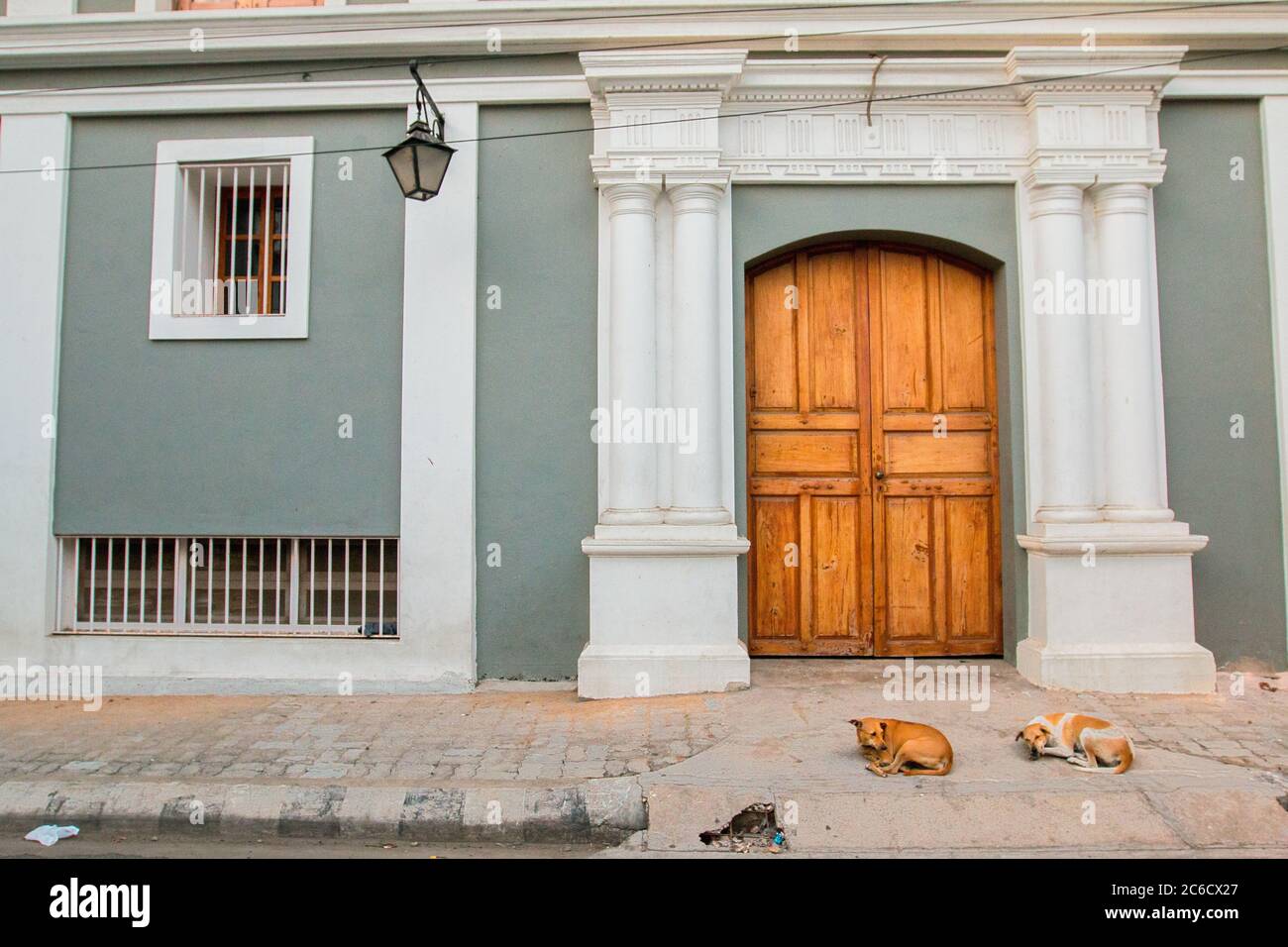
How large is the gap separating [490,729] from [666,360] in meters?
2.85

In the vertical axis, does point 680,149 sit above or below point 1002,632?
above

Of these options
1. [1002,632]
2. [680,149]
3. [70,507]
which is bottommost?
[1002,632]

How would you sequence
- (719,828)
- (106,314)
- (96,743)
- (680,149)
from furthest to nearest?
(106,314), (680,149), (96,743), (719,828)

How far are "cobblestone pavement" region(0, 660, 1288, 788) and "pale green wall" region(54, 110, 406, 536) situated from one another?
142 centimetres

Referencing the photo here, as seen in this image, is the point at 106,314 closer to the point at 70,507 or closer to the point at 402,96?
the point at 70,507

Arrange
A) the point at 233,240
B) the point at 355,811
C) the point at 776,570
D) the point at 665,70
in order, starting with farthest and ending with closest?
the point at 233,240, the point at 776,570, the point at 665,70, the point at 355,811

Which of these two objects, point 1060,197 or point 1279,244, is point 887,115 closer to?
point 1060,197

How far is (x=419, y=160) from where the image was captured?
585cm

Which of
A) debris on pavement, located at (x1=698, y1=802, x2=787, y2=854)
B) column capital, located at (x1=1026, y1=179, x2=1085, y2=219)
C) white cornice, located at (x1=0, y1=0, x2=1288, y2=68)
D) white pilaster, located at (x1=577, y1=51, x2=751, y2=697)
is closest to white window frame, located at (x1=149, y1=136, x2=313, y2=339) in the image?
white cornice, located at (x1=0, y1=0, x2=1288, y2=68)

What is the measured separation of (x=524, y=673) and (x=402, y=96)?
449 centimetres

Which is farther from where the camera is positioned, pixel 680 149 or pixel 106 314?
pixel 106 314

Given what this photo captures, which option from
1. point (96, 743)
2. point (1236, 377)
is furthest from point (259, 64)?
point (1236, 377)

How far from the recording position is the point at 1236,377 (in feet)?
21.1

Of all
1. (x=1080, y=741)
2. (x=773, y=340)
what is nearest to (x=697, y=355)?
(x=773, y=340)
